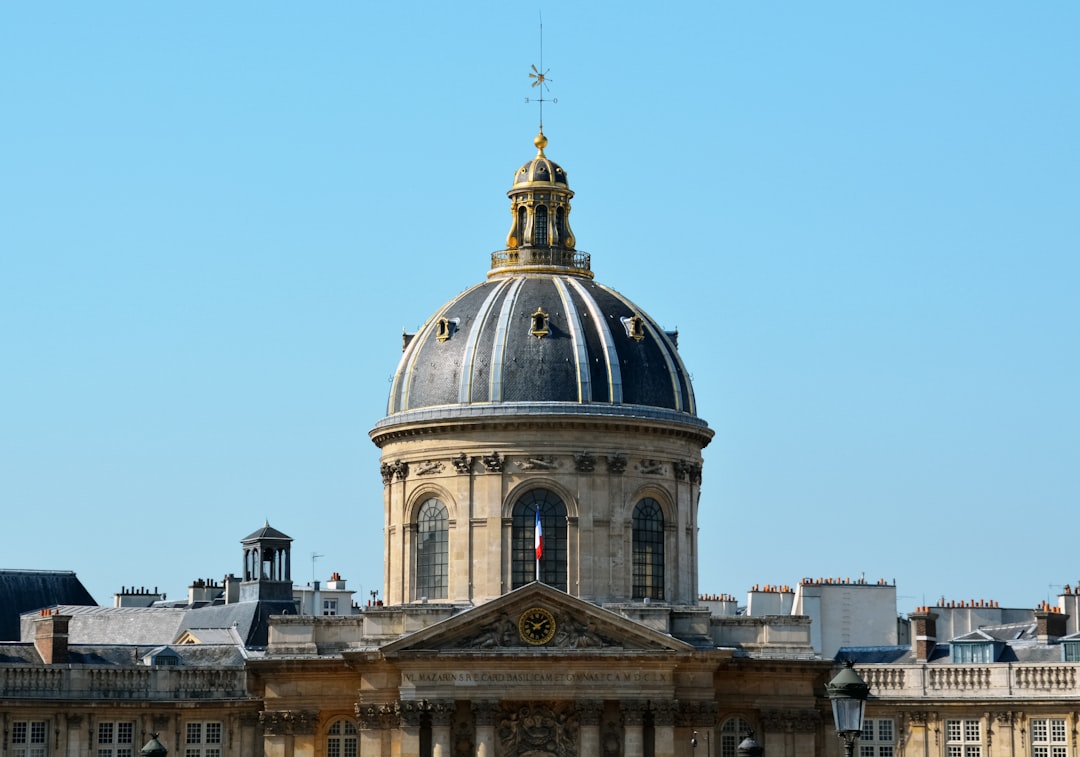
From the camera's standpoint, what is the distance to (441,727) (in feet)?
235

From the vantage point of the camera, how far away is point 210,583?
101 m

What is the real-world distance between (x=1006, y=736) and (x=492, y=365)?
1920 cm

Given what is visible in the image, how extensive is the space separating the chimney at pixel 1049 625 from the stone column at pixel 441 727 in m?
20.2

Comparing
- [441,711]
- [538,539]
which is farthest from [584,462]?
[441,711]

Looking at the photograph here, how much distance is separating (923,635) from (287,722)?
21.4 m

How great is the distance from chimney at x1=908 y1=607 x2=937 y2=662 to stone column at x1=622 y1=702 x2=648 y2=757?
13941mm

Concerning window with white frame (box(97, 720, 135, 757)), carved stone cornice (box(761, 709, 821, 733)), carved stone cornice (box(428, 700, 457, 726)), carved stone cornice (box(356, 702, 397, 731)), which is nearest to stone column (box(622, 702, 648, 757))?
carved stone cornice (box(428, 700, 457, 726))

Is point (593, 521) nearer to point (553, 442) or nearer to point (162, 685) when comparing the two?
point (553, 442)

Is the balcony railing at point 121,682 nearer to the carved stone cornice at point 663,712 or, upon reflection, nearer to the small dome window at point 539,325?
the carved stone cornice at point 663,712

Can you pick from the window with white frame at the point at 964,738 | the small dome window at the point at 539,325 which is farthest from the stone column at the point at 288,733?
the window with white frame at the point at 964,738

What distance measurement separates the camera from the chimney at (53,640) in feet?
249

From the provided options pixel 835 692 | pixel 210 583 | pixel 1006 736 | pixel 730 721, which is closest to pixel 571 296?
pixel 730 721

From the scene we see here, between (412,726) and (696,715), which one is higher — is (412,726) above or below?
below

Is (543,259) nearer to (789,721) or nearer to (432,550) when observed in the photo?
(432,550)
